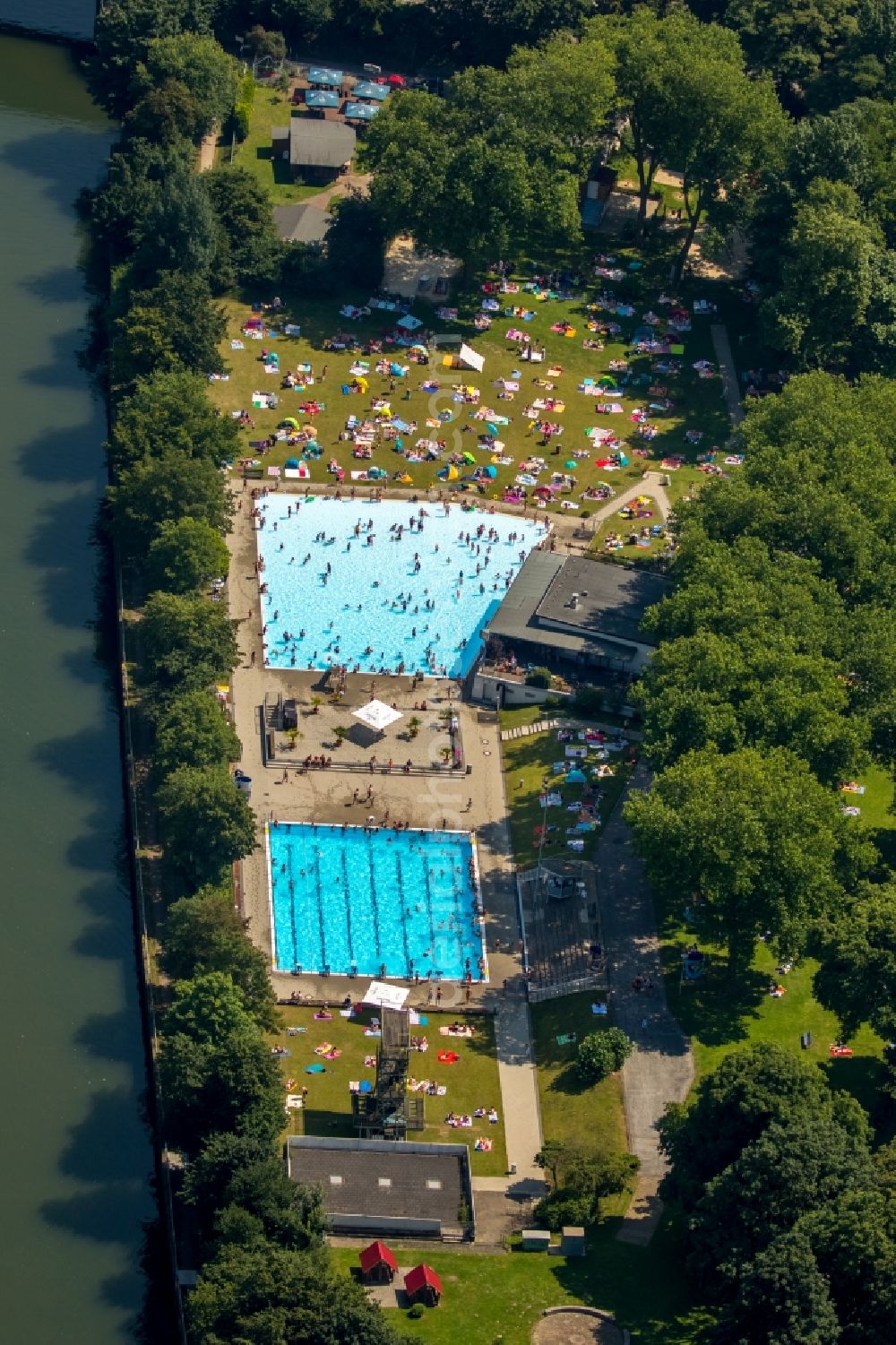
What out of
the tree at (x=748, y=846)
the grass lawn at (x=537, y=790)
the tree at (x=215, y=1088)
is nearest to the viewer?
the tree at (x=215, y=1088)

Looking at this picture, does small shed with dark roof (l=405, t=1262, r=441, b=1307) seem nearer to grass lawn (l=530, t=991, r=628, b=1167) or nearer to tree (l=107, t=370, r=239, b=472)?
grass lawn (l=530, t=991, r=628, b=1167)

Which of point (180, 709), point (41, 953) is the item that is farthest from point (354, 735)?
point (41, 953)

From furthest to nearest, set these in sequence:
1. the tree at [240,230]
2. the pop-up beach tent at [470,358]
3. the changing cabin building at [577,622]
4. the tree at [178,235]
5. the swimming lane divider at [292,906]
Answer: the tree at [240,230]
the pop-up beach tent at [470,358]
the tree at [178,235]
the changing cabin building at [577,622]
the swimming lane divider at [292,906]

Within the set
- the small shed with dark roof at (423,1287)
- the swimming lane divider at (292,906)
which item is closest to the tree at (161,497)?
the swimming lane divider at (292,906)

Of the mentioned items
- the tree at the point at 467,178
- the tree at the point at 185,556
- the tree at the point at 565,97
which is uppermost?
the tree at the point at 565,97

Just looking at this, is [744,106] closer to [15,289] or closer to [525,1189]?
[15,289]

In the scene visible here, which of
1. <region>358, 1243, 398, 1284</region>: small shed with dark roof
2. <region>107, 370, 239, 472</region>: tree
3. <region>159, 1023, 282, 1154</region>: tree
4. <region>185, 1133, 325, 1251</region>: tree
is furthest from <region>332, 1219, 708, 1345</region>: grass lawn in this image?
<region>107, 370, 239, 472</region>: tree

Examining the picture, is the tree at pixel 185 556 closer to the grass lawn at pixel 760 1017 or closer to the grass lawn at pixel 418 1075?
the grass lawn at pixel 418 1075
